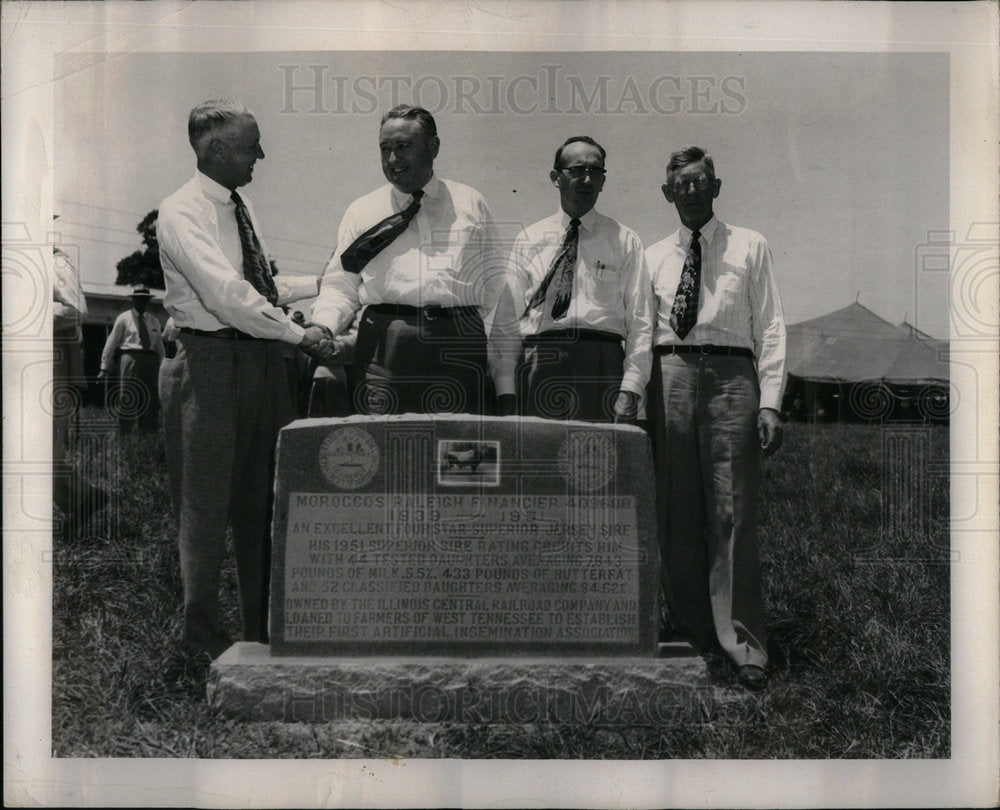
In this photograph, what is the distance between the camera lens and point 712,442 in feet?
14.0

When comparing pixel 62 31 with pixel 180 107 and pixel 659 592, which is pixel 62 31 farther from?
pixel 659 592

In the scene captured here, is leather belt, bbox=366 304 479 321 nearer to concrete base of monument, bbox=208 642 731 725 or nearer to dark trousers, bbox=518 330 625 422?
dark trousers, bbox=518 330 625 422

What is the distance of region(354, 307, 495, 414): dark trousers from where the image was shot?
420cm

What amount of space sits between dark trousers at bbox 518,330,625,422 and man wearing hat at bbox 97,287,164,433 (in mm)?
1572

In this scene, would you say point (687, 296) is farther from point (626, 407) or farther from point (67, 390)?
point (67, 390)

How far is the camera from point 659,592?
414 cm

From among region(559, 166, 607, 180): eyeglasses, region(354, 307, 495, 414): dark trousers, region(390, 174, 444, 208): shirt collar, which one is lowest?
region(354, 307, 495, 414): dark trousers

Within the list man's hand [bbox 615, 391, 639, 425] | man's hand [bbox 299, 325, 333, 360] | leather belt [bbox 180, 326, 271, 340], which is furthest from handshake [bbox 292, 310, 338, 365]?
man's hand [bbox 615, 391, 639, 425]

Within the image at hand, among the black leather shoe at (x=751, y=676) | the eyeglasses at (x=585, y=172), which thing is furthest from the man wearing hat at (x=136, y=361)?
the black leather shoe at (x=751, y=676)

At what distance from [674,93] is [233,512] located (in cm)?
264

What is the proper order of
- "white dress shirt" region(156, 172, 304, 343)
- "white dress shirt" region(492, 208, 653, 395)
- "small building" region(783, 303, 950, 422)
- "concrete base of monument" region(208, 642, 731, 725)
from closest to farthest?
1. "concrete base of monument" region(208, 642, 731, 725)
2. "white dress shirt" region(156, 172, 304, 343)
3. "white dress shirt" region(492, 208, 653, 395)
4. "small building" region(783, 303, 950, 422)

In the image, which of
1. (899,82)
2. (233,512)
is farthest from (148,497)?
(899,82)

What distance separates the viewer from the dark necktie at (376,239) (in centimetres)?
429

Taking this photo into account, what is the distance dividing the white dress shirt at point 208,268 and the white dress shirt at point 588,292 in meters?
0.92
